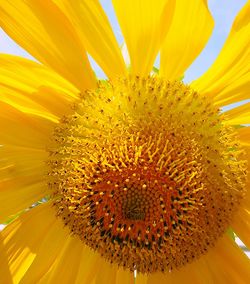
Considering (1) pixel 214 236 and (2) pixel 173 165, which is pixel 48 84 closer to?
(2) pixel 173 165

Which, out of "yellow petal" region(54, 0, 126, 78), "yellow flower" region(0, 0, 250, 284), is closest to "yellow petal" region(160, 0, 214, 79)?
"yellow flower" region(0, 0, 250, 284)

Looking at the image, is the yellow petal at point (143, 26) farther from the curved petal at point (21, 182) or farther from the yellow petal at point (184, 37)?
the curved petal at point (21, 182)

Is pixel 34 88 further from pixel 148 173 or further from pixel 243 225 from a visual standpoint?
pixel 243 225

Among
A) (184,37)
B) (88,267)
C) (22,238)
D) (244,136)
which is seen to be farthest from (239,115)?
(22,238)

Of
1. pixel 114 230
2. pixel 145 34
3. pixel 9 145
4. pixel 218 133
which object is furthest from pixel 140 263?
pixel 145 34

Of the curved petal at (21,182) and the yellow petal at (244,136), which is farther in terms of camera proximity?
the curved petal at (21,182)

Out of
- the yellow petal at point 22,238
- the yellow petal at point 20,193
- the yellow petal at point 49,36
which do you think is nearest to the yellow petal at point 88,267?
the yellow petal at point 22,238
